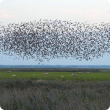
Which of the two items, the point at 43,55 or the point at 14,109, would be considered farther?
the point at 43,55

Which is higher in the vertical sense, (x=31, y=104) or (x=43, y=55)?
(x=43, y=55)

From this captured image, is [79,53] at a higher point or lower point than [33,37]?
lower

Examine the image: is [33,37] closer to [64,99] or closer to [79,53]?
[79,53]

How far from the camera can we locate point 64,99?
1023cm

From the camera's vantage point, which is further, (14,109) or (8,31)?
(8,31)

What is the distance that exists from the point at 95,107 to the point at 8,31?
12939mm

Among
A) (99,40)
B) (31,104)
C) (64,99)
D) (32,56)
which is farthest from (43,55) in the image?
(31,104)

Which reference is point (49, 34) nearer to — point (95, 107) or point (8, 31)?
point (8, 31)

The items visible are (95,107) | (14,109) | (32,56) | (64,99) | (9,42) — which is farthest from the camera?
(9,42)

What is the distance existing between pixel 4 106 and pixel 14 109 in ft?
1.27

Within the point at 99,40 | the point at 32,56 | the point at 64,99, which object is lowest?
the point at 64,99

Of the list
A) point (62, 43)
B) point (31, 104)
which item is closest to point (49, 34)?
point (62, 43)

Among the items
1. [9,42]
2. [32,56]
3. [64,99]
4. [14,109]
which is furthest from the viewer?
[9,42]

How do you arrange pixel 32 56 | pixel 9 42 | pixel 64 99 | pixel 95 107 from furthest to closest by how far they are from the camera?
pixel 9 42
pixel 32 56
pixel 64 99
pixel 95 107
